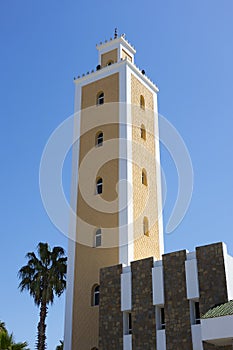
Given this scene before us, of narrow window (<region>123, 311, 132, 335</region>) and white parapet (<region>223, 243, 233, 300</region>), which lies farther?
narrow window (<region>123, 311, 132, 335</region>)

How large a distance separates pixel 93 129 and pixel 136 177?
396 centimetres

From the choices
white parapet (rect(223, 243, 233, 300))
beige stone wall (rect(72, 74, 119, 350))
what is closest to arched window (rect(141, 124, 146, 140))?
beige stone wall (rect(72, 74, 119, 350))

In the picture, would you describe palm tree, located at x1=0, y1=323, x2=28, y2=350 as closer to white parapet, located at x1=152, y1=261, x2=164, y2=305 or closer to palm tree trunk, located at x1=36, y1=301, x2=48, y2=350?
palm tree trunk, located at x1=36, y1=301, x2=48, y2=350

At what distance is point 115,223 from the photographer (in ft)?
84.3

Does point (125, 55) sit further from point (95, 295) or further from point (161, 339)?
point (161, 339)

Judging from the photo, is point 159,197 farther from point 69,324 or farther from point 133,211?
point 69,324

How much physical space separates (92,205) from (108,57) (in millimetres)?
9878

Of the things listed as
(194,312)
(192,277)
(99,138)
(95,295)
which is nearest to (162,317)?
(194,312)

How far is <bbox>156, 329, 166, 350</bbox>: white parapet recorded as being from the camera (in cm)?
1989

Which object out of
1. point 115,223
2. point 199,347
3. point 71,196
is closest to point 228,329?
point 199,347

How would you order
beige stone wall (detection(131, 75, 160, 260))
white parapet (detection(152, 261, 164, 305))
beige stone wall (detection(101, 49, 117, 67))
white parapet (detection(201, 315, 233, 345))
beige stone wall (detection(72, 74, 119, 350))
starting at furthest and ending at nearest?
beige stone wall (detection(101, 49, 117, 67)) → beige stone wall (detection(131, 75, 160, 260)) → beige stone wall (detection(72, 74, 119, 350)) → white parapet (detection(152, 261, 164, 305)) → white parapet (detection(201, 315, 233, 345))

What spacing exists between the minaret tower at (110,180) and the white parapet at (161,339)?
4519mm

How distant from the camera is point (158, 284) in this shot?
20.9 metres

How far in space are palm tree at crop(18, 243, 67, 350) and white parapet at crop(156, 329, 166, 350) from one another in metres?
8.68
